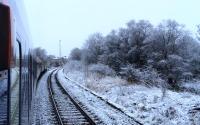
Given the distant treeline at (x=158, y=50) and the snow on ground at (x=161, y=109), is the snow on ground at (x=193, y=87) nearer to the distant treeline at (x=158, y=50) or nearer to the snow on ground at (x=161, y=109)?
the distant treeline at (x=158, y=50)

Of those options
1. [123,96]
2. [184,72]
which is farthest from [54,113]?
[184,72]

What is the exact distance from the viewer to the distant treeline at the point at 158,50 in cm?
4319

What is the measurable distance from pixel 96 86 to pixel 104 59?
27435 millimetres

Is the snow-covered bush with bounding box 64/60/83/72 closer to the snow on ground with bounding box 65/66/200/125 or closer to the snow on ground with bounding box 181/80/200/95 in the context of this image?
the snow on ground with bounding box 181/80/200/95

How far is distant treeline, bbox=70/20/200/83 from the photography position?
43.2 m

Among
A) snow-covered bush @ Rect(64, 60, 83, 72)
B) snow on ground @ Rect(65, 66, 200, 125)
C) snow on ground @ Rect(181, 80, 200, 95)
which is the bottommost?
snow on ground @ Rect(181, 80, 200, 95)

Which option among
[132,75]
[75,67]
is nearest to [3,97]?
[132,75]

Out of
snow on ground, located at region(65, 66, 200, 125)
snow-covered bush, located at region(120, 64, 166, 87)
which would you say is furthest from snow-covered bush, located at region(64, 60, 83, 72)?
snow on ground, located at region(65, 66, 200, 125)

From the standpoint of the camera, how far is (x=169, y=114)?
531 inches

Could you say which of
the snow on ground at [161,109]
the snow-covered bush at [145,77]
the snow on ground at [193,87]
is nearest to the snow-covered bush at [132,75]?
the snow-covered bush at [145,77]

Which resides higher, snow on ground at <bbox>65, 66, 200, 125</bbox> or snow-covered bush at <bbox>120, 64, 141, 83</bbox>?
snow-covered bush at <bbox>120, 64, 141, 83</bbox>

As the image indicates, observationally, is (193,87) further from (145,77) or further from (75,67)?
(75,67)

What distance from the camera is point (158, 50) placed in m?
47.2

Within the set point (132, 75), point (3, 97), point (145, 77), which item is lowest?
point (145, 77)
